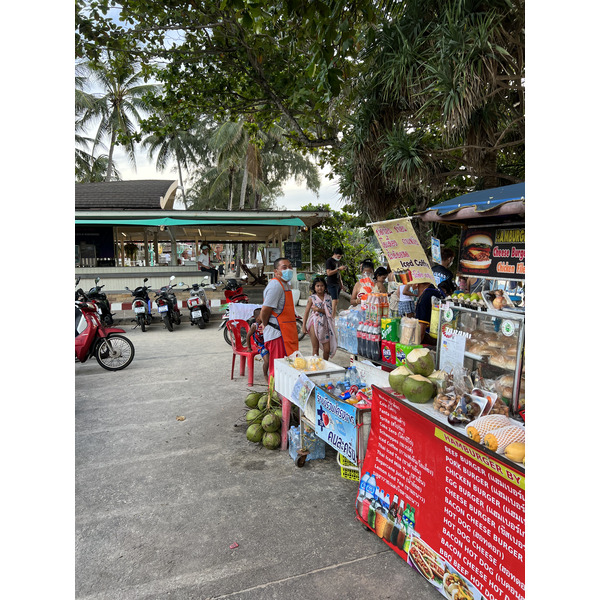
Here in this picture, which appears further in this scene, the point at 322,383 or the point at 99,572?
the point at 322,383

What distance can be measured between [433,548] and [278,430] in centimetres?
217

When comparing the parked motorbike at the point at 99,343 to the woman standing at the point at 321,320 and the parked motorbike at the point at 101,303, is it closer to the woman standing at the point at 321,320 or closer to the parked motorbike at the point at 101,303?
the parked motorbike at the point at 101,303

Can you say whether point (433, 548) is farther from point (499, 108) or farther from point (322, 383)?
point (499, 108)

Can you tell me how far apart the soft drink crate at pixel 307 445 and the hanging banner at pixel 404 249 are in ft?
5.63

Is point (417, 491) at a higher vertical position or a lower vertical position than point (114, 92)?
lower

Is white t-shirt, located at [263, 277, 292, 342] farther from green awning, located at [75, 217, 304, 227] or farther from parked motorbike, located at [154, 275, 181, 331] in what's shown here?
green awning, located at [75, 217, 304, 227]

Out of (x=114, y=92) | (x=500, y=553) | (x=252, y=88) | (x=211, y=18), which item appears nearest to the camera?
(x=500, y=553)

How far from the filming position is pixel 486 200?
12.3 feet

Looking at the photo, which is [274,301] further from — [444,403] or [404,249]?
[444,403]

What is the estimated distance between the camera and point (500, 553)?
2080mm

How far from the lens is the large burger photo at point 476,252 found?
4059 millimetres
